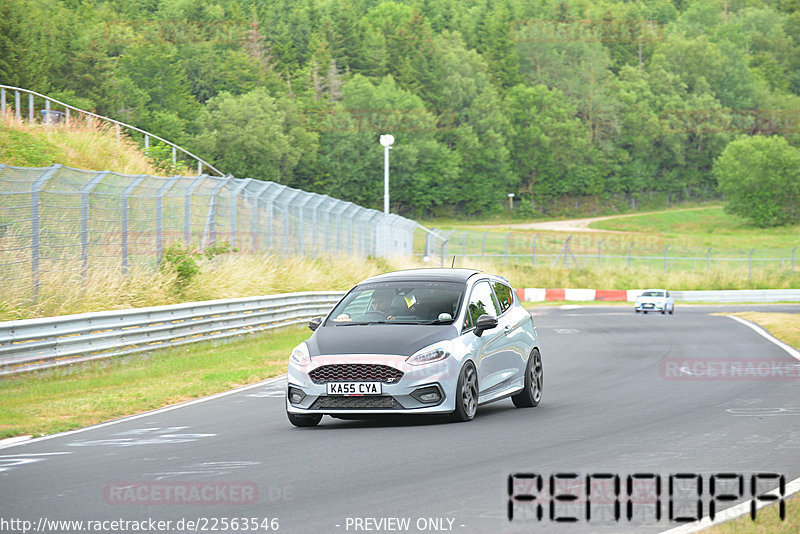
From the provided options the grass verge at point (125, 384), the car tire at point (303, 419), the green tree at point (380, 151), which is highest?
the green tree at point (380, 151)

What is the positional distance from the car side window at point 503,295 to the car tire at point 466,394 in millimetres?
1778

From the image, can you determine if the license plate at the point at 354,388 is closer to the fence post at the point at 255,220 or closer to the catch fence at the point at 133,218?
the catch fence at the point at 133,218

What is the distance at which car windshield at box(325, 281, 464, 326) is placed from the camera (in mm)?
12156

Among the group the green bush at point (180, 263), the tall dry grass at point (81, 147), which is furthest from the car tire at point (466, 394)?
the tall dry grass at point (81, 147)

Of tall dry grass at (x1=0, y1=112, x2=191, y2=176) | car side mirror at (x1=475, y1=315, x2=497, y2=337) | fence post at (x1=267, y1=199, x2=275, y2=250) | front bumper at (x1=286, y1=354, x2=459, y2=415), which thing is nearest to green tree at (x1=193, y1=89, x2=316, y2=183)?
tall dry grass at (x1=0, y1=112, x2=191, y2=176)

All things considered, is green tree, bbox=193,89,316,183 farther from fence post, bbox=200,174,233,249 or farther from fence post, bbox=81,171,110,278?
fence post, bbox=81,171,110,278

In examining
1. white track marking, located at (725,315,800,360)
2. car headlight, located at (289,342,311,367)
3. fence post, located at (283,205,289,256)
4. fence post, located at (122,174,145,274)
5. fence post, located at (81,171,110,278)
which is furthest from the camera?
fence post, located at (283,205,289,256)

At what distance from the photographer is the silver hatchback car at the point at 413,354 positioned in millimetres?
11133

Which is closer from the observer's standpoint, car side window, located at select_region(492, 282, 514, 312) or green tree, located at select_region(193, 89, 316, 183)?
car side window, located at select_region(492, 282, 514, 312)

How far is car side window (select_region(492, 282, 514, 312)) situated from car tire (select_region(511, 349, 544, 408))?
2.14 feet

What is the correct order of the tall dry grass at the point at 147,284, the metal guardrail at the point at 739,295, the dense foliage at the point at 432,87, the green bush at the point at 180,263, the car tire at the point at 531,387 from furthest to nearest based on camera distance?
the dense foliage at the point at 432,87 < the metal guardrail at the point at 739,295 < the green bush at the point at 180,263 < the tall dry grass at the point at 147,284 < the car tire at the point at 531,387

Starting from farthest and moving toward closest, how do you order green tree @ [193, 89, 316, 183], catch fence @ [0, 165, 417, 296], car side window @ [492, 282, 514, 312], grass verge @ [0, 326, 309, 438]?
green tree @ [193, 89, 316, 183] → catch fence @ [0, 165, 417, 296] → car side window @ [492, 282, 514, 312] → grass verge @ [0, 326, 309, 438]

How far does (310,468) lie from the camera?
29.5ft

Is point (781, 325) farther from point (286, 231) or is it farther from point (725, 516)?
point (725, 516)
